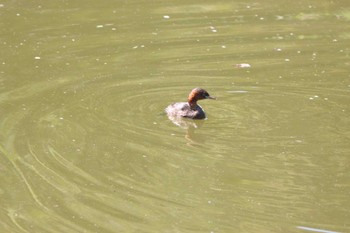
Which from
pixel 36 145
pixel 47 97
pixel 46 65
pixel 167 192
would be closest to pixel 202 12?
pixel 46 65

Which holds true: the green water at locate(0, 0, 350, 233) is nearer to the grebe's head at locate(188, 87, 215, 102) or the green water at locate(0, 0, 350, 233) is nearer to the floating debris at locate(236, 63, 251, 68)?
the floating debris at locate(236, 63, 251, 68)

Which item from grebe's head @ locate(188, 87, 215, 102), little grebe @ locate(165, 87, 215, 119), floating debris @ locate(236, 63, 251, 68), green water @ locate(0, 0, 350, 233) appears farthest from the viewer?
floating debris @ locate(236, 63, 251, 68)

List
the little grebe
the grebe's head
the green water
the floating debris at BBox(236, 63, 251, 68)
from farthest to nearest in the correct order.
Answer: the floating debris at BBox(236, 63, 251, 68) → the grebe's head → the little grebe → the green water

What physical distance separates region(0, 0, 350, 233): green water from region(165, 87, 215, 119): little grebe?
104mm

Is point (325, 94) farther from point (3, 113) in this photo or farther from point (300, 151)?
point (3, 113)

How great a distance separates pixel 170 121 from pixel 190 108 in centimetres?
36

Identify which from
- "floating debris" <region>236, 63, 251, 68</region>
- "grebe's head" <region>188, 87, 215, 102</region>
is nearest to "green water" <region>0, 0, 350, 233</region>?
"floating debris" <region>236, 63, 251, 68</region>

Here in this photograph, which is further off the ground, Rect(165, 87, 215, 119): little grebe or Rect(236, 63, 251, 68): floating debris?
Rect(165, 87, 215, 119): little grebe

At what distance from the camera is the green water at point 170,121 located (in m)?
7.90

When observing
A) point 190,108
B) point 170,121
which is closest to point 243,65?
point 190,108

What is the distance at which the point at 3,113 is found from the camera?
10.2 m

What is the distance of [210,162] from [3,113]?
258 centimetres

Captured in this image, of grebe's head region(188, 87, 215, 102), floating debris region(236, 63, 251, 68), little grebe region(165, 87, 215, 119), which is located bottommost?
floating debris region(236, 63, 251, 68)

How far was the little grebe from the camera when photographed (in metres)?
10.1
